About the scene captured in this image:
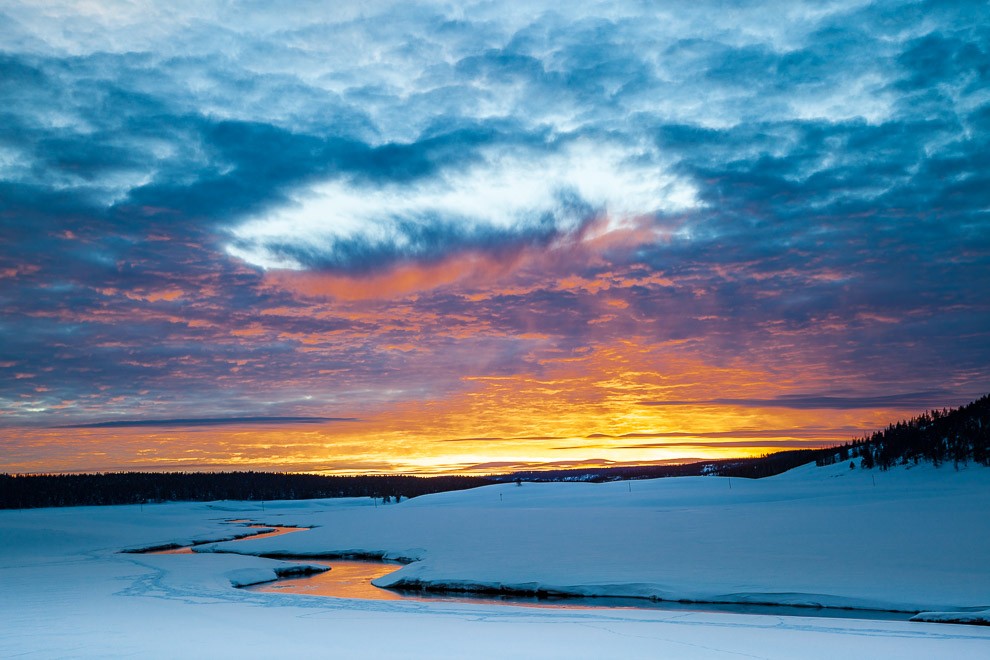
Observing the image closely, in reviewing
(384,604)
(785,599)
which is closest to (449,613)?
(384,604)

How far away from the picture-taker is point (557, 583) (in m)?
22.6

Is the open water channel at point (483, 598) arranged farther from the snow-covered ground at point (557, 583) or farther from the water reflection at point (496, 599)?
the snow-covered ground at point (557, 583)

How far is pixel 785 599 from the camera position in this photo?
62.7 feet

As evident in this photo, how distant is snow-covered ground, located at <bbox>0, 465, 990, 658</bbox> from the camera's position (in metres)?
12.4

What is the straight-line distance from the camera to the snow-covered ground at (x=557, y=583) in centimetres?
1238

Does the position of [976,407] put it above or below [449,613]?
above

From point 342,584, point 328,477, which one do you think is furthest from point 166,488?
point 342,584

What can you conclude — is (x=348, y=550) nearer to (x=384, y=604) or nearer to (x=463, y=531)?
(x=463, y=531)

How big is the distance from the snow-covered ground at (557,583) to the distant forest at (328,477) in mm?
10103

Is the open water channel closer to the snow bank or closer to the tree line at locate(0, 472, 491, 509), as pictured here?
the snow bank

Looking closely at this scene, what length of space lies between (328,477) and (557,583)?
187249 mm

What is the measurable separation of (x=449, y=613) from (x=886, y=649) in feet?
32.1

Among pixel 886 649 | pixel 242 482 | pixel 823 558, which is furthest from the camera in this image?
pixel 242 482

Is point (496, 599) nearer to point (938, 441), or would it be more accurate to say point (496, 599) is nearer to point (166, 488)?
point (938, 441)
